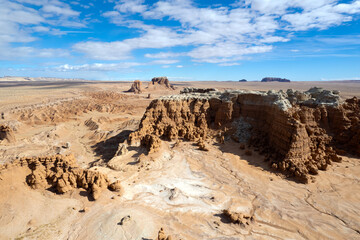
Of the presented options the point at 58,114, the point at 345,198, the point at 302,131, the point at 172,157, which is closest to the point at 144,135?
the point at 172,157

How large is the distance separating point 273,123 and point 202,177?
654 centimetres

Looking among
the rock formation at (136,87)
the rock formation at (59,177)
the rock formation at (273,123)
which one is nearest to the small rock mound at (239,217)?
the rock formation at (273,123)

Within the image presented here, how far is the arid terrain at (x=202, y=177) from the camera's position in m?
6.86

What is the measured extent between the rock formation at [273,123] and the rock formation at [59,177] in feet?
14.9

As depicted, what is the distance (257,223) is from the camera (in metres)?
7.41

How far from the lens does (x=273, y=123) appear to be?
42.7 feet

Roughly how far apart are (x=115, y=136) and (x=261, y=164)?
14.5m

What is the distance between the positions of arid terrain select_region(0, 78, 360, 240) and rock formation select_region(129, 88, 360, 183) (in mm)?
81

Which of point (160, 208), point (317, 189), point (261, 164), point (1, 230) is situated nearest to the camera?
point (1, 230)

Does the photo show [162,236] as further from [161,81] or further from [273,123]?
[161,81]

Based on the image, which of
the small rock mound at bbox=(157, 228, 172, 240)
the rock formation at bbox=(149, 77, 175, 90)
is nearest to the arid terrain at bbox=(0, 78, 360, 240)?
the small rock mound at bbox=(157, 228, 172, 240)

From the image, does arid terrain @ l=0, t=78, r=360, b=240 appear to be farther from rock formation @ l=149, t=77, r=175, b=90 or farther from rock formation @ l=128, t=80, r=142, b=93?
rock formation @ l=149, t=77, r=175, b=90

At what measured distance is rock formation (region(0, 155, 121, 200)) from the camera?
25.4ft

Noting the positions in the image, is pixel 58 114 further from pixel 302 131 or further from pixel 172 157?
pixel 302 131
